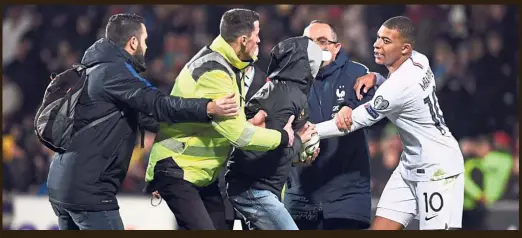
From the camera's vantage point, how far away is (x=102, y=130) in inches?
294

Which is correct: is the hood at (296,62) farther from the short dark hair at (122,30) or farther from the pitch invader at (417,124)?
the short dark hair at (122,30)

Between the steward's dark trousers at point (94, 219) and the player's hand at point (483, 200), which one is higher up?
the steward's dark trousers at point (94, 219)

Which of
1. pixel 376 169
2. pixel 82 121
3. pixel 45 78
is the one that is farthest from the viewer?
pixel 45 78

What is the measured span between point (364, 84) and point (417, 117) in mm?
590

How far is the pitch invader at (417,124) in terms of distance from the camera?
26.7 ft

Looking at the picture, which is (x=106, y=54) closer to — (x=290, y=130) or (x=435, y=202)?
(x=290, y=130)

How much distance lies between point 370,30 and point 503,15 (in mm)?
1803

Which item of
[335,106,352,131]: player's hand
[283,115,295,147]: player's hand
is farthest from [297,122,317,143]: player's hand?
[335,106,352,131]: player's hand

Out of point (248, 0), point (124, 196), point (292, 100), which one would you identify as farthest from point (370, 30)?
point (292, 100)

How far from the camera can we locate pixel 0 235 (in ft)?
26.9

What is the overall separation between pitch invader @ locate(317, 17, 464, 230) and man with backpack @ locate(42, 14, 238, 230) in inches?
49.9

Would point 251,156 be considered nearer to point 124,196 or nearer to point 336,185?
point 336,185

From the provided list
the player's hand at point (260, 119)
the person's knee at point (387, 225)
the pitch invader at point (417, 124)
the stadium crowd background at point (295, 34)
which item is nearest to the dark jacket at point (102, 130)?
the player's hand at point (260, 119)

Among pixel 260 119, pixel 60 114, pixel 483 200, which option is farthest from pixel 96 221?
pixel 483 200
